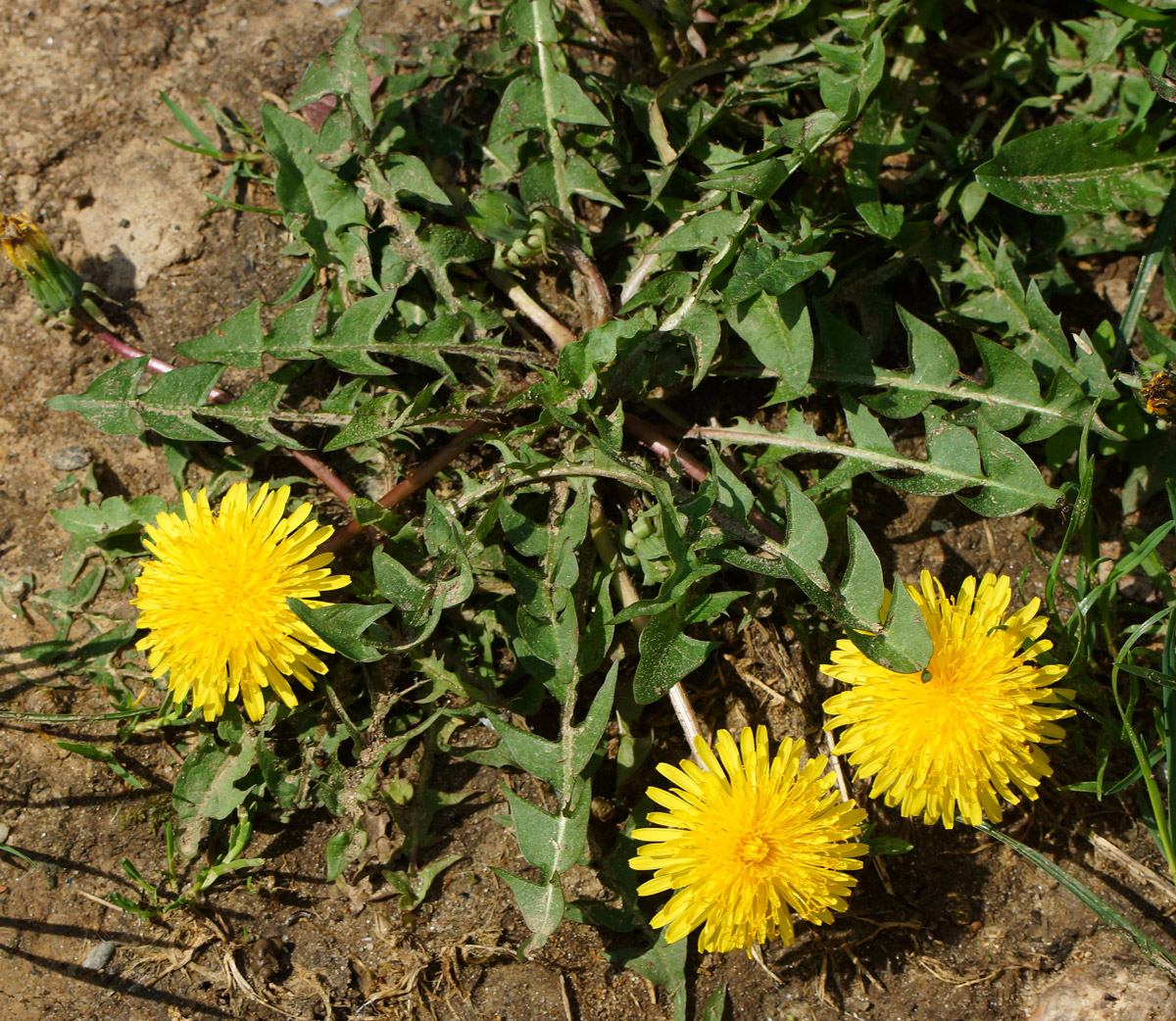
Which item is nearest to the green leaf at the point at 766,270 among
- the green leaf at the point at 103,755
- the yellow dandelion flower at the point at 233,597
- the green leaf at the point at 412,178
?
the green leaf at the point at 412,178

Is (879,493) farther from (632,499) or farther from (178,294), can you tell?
(178,294)

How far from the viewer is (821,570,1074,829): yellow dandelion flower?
213cm

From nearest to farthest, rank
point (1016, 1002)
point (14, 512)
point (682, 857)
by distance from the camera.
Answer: point (682, 857) → point (1016, 1002) → point (14, 512)

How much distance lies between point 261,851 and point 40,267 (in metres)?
1.90

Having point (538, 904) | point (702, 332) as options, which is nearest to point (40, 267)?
point (702, 332)

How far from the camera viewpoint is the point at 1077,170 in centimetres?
249

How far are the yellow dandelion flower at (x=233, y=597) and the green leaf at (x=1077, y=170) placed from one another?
7.24 feet

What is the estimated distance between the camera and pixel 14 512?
2.70 metres

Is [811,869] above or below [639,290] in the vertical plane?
below

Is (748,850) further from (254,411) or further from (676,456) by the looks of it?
(254,411)

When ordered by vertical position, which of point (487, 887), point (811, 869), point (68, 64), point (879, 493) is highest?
point (68, 64)

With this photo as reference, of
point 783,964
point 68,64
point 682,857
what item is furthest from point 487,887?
point 68,64

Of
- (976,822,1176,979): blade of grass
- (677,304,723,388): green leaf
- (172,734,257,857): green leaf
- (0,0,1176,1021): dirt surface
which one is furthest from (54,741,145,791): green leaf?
(976,822,1176,979): blade of grass

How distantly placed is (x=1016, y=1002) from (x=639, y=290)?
2.37m
